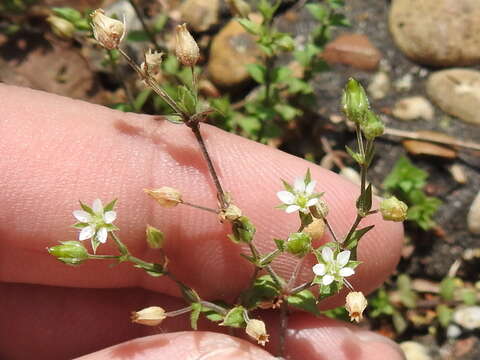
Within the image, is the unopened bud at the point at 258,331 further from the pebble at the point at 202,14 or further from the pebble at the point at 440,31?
the pebble at the point at 202,14

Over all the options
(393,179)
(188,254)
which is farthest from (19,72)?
(393,179)

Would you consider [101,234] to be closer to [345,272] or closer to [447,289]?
[345,272]

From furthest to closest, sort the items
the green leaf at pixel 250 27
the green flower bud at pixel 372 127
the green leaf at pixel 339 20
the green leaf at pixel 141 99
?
the green leaf at pixel 141 99 < the green leaf at pixel 339 20 < the green leaf at pixel 250 27 < the green flower bud at pixel 372 127

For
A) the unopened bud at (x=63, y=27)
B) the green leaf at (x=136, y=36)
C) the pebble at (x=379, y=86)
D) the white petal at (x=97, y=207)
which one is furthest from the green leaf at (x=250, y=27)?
the pebble at (x=379, y=86)

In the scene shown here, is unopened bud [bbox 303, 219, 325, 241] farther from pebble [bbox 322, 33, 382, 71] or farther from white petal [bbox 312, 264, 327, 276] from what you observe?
pebble [bbox 322, 33, 382, 71]

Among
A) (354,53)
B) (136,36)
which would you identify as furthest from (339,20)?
(136,36)

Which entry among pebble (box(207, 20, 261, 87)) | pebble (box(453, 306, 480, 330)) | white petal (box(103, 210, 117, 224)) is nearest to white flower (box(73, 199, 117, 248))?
white petal (box(103, 210, 117, 224))
